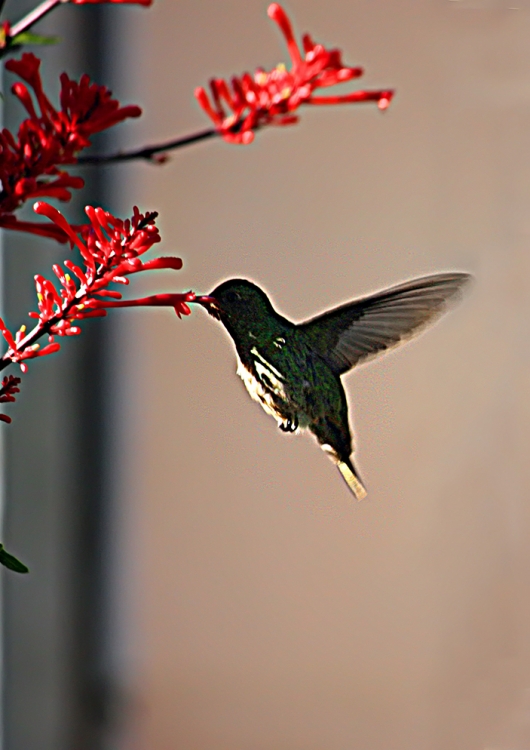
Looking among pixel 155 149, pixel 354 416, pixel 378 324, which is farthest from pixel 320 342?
pixel 354 416

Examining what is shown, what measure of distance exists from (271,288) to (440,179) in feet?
0.92

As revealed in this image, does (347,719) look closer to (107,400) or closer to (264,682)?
(264,682)

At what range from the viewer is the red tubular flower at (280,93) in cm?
14

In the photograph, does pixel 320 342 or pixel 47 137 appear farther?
pixel 320 342

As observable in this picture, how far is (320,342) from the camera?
12.8 inches

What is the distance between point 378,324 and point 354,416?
882mm

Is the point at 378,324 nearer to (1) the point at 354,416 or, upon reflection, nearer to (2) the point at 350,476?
(2) the point at 350,476

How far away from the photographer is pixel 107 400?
4.32 ft

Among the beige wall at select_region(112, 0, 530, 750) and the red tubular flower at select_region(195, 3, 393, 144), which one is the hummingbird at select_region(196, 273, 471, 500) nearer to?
the red tubular flower at select_region(195, 3, 393, 144)

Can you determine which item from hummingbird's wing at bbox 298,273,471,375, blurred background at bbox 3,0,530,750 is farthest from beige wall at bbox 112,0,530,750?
hummingbird's wing at bbox 298,273,471,375

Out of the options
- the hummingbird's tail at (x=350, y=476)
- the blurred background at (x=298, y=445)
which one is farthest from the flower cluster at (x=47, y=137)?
the blurred background at (x=298, y=445)

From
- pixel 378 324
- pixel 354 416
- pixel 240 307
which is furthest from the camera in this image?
pixel 354 416

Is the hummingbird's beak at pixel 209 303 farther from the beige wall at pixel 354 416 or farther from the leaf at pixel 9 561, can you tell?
the beige wall at pixel 354 416

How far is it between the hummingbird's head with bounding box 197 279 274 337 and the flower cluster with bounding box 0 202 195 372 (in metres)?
0.05
